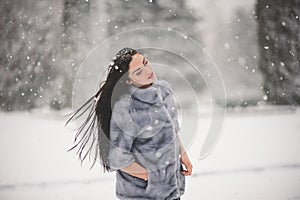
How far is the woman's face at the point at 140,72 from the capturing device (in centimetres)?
68

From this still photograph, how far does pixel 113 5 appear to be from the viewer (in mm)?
1572

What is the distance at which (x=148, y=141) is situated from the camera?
26.3 inches

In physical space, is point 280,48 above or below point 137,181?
above

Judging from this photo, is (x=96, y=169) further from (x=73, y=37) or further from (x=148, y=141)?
(x=73, y=37)

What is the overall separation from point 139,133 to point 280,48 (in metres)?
1.24

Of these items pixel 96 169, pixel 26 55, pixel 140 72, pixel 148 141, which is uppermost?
pixel 26 55

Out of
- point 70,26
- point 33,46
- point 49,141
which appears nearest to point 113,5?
point 70,26

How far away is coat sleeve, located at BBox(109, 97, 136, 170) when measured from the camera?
64 cm

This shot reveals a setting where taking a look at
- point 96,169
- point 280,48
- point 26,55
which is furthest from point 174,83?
point 280,48

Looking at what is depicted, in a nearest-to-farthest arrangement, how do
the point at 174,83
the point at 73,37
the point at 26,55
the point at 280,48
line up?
the point at 174,83, the point at 26,55, the point at 73,37, the point at 280,48

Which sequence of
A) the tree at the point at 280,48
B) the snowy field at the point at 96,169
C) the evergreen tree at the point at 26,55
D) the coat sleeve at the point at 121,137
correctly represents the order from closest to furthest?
the coat sleeve at the point at 121,137, the snowy field at the point at 96,169, the evergreen tree at the point at 26,55, the tree at the point at 280,48

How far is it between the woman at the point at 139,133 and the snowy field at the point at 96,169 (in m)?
0.33

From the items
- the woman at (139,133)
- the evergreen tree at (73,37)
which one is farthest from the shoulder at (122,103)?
the evergreen tree at (73,37)

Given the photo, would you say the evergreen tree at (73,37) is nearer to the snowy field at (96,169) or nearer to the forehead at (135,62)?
the snowy field at (96,169)
